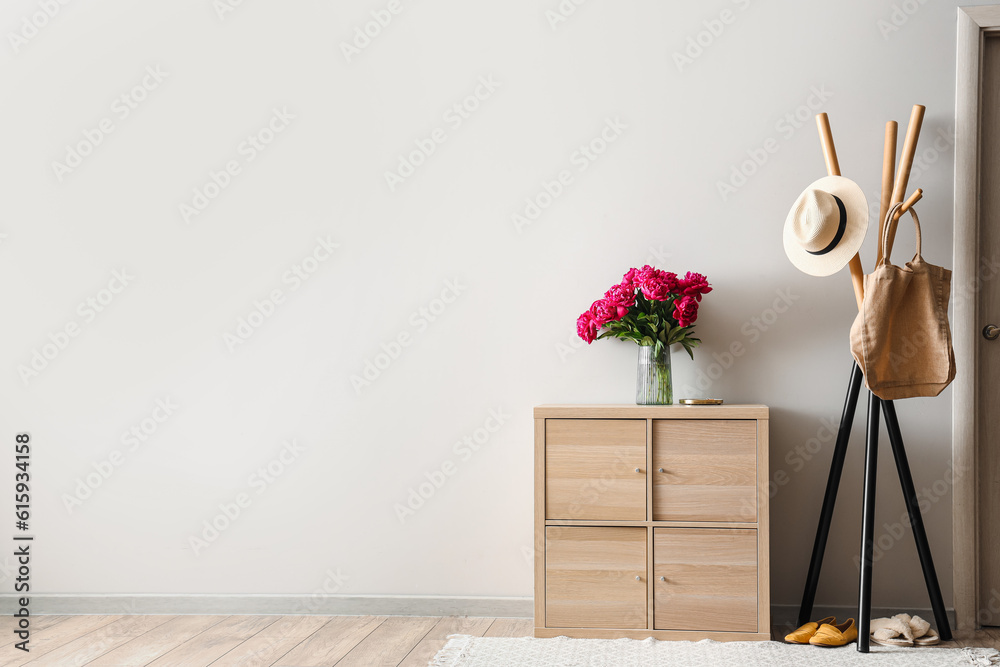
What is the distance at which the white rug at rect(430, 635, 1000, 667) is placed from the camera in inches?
77.3

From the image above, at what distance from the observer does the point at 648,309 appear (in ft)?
7.45

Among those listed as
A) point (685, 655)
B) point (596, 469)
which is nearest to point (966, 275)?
point (596, 469)

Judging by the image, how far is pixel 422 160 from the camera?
2.53 metres

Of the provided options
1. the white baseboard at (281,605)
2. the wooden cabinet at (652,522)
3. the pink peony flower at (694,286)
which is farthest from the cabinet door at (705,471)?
the white baseboard at (281,605)

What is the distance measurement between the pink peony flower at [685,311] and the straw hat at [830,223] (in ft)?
1.11

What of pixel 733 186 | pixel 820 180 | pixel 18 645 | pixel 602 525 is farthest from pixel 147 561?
pixel 820 180

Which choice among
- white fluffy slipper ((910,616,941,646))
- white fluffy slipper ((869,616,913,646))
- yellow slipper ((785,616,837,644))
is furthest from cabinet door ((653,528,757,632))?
white fluffy slipper ((910,616,941,646))

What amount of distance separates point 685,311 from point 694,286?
0.30 feet

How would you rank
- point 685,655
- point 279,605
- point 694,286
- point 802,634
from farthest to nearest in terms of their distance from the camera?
point 279,605 → point 694,286 → point 802,634 → point 685,655

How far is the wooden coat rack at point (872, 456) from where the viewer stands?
2.06 meters

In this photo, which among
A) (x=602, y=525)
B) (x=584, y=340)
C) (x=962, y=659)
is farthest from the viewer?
(x=584, y=340)

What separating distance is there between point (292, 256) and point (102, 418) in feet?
2.91

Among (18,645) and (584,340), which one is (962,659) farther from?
(18,645)

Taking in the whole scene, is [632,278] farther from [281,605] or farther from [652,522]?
[281,605]
